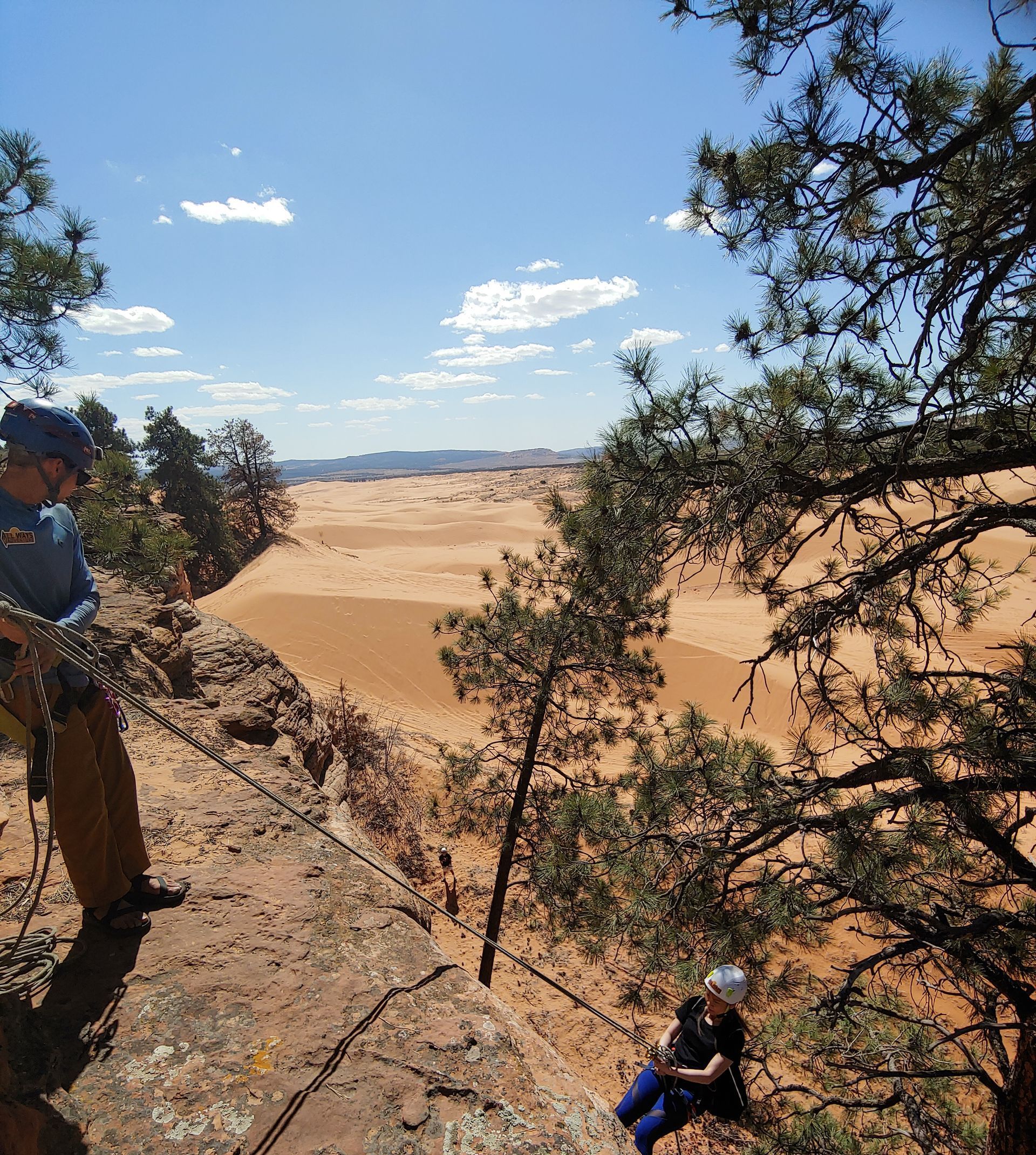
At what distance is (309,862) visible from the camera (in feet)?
10.4

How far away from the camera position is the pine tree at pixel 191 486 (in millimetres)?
20172

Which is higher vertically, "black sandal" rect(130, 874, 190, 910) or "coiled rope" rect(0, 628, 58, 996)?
Result: "coiled rope" rect(0, 628, 58, 996)

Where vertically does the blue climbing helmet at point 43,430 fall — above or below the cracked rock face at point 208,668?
above

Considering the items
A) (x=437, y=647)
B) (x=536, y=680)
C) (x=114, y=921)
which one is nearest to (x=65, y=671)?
(x=114, y=921)

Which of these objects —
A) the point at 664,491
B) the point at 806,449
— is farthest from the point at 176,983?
the point at 806,449

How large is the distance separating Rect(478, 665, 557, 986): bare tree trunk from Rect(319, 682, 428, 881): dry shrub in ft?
5.64

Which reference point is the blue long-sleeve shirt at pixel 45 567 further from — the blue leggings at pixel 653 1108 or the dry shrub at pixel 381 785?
the dry shrub at pixel 381 785

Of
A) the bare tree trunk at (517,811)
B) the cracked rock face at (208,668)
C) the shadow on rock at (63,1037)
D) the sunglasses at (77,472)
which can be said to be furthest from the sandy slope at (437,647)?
the shadow on rock at (63,1037)

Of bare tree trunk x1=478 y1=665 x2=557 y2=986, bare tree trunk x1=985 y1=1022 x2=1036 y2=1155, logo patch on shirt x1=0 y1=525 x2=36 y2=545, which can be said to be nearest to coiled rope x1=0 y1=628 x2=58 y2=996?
logo patch on shirt x1=0 y1=525 x2=36 y2=545

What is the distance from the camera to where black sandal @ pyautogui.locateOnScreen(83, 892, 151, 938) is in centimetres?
239

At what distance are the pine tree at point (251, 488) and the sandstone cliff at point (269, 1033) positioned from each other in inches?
855

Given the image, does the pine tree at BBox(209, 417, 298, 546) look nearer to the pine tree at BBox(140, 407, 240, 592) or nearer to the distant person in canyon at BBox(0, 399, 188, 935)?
the pine tree at BBox(140, 407, 240, 592)

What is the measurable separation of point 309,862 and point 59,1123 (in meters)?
1.47

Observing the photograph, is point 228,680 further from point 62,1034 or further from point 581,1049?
point 581,1049
